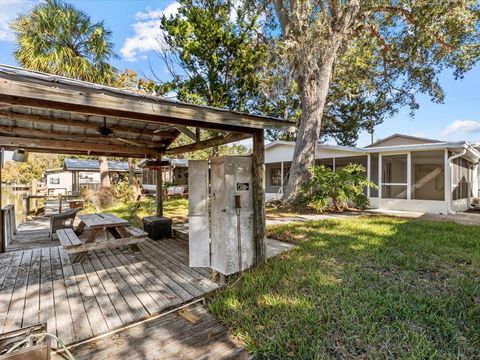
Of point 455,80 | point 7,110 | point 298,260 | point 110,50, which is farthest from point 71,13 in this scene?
point 455,80

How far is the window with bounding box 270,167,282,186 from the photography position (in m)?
15.0

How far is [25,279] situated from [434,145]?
11.6 metres

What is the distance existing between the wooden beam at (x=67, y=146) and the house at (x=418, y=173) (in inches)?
351

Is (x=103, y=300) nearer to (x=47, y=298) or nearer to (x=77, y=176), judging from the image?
(x=47, y=298)

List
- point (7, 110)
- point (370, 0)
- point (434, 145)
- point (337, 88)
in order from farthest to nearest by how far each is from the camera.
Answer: point (337, 88) < point (370, 0) < point (434, 145) < point (7, 110)

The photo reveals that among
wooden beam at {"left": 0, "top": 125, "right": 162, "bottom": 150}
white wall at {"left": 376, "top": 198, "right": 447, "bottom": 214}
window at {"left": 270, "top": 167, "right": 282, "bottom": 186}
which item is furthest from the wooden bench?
window at {"left": 270, "top": 167, "right": 282, "bottom": 186}

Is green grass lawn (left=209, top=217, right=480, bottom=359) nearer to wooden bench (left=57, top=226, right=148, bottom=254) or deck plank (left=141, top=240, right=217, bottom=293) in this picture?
deck plank (left=141, top=240, right=217, bottom=293)

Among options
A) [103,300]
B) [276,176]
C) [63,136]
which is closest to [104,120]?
[63,136]

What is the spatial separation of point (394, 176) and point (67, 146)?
11.3 metres

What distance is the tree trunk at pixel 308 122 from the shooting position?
9805 mm

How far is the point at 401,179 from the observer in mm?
10211

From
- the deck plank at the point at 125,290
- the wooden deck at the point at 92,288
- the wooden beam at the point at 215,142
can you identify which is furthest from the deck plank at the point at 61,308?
the wooden beam at the point at 215,142

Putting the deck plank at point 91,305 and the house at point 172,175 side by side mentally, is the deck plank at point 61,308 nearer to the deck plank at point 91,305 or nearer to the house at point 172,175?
the deck plank at point 91,305

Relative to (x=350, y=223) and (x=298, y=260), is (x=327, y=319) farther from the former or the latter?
(x=350, y=223)
